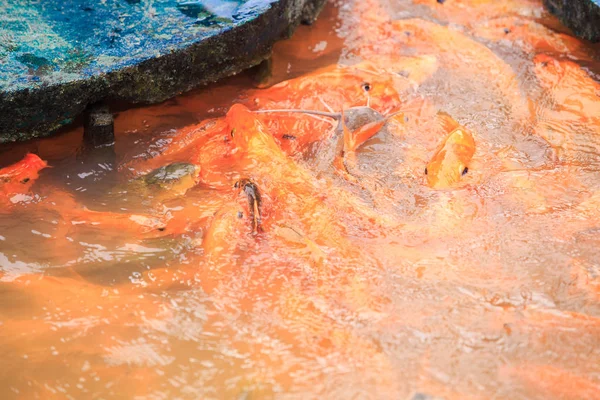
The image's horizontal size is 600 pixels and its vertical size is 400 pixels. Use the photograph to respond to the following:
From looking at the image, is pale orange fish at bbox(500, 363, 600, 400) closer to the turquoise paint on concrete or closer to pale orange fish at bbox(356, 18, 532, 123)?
pale orange fish at bbox(356, 18, 532, 123)

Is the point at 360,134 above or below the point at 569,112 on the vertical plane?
below

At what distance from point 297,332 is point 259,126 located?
1676mm

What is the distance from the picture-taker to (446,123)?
4141 mm

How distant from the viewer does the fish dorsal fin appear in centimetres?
408

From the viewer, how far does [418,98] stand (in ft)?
14.4

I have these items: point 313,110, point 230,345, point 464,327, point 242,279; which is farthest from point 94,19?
point 464,327

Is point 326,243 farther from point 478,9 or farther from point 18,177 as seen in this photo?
point 478,9

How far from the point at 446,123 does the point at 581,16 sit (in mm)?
1794

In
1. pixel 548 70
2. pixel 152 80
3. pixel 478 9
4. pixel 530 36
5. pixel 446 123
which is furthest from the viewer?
pixel 478 9

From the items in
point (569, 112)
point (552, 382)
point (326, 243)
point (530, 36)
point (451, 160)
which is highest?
point (530, 36)

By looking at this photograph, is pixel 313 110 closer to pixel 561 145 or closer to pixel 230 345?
pixel 561 145

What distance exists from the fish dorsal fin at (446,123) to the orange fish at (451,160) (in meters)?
0.16

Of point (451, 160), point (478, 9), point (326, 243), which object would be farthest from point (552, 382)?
point (478, 9)

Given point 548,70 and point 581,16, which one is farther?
point 581,16
